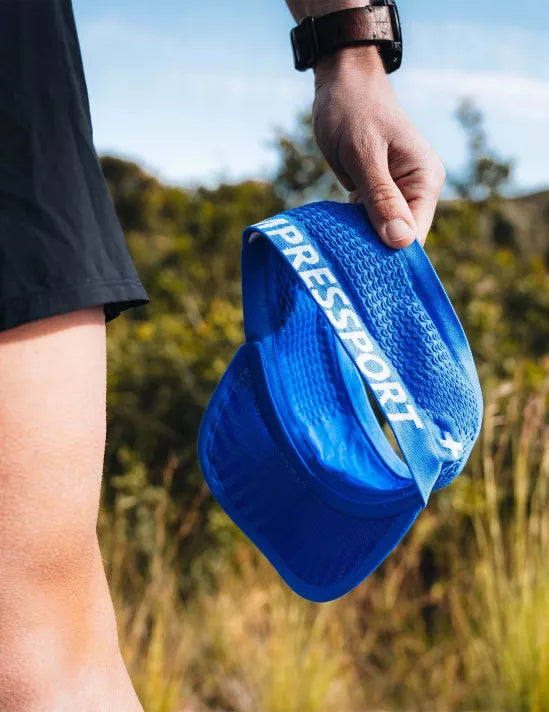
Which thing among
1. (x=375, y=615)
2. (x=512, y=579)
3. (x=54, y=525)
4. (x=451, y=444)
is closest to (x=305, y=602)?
(x=375, y=615)

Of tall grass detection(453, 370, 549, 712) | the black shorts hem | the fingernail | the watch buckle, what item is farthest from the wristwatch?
tall grass detection(453, 370, 549, 712)

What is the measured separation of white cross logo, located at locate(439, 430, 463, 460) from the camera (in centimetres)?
139

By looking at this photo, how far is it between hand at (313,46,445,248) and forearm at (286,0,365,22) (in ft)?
0.26

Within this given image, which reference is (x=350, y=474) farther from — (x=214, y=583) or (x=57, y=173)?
(x=214, y=583)

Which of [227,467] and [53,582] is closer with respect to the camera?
[53,582]

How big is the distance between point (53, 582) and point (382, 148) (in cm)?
87

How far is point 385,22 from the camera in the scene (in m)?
1.62

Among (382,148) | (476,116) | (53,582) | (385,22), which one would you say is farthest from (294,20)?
(476,116)

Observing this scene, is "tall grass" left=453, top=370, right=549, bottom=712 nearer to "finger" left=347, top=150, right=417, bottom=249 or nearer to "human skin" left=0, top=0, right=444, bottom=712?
"finger" left=347, top=150, right=417, bottom=249

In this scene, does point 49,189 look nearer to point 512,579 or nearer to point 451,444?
point 451,444

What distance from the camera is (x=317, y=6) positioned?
1.63m

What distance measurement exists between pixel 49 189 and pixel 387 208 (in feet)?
1.95

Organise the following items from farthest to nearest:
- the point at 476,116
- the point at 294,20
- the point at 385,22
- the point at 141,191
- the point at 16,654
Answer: the point at 141,191 → the point at 476,116 → the point at 294,20 → the point at 385,22 → the point at 16,654

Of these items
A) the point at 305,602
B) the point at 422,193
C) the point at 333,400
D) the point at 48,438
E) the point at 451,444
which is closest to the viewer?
the point at 48,438
